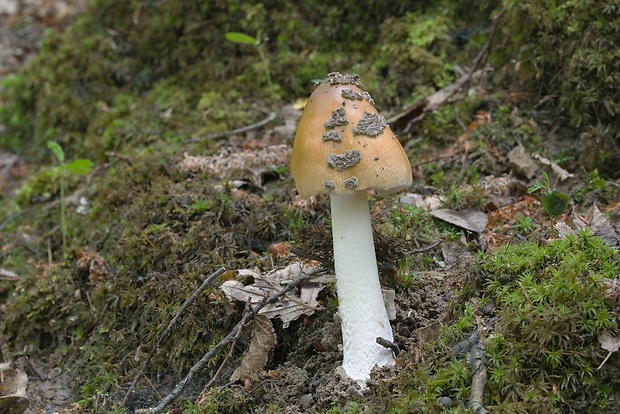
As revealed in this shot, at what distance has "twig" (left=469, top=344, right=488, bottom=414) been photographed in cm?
286

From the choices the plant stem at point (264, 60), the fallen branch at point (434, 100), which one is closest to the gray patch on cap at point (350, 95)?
the fallen branch at point (434, 100)

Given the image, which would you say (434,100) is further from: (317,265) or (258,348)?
(258,348)

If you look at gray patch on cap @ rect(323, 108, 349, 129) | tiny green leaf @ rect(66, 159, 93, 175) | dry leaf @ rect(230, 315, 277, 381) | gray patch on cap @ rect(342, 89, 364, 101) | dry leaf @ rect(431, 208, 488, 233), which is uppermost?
gray patch on cap @ rect(342, 89, 364, 101)

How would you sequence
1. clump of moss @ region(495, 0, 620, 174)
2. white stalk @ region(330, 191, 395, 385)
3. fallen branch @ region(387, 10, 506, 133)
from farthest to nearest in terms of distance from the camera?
fallen branch @ region(387, 10, 506, 133) < clump of moss @ region(495, 0, 620, 174) < white stalk @ region(330, 191, 395, 385)

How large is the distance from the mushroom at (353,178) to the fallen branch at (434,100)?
8.07ft

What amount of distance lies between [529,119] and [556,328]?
2657 mm

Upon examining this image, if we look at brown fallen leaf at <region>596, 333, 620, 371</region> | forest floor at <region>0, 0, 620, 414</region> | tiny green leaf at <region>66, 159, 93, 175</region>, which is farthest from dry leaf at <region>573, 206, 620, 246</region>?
tiny green leaf at <region>66, 159, 93, 175</region>

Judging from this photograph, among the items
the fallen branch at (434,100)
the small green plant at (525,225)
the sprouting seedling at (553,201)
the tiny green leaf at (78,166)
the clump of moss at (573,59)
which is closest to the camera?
the sprouting seedling at (553,201)

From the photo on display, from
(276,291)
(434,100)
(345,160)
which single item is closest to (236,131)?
(434,100)

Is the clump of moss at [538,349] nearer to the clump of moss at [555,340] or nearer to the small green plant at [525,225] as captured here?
the clump of moss at [555,340]

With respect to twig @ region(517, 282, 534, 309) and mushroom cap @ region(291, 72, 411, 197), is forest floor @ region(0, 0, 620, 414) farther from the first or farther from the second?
mushroom cap @ region(291, 72, 411, 197)

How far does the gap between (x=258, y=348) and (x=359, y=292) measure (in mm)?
767

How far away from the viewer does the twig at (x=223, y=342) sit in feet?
11.4

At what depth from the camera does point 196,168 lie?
521 centimetres
